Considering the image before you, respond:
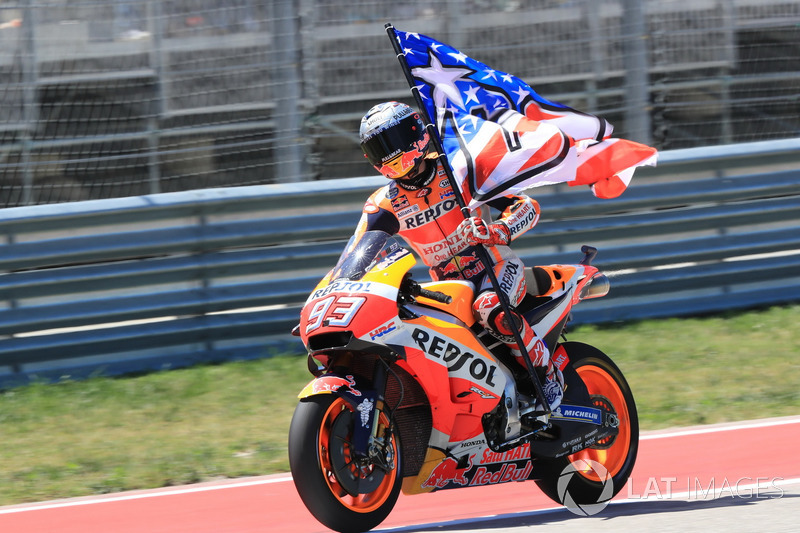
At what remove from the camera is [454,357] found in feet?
17.6

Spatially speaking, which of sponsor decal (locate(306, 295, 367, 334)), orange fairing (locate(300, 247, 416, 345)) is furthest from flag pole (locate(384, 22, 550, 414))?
sponsor decal (locate(306, 295, 367, 334))

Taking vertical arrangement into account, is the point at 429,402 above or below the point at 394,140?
below

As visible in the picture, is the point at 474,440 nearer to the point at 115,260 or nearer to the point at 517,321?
the point at 517,321

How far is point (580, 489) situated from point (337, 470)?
1.59m

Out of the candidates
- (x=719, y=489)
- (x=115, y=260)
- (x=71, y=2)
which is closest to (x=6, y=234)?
(x=115, y=260)

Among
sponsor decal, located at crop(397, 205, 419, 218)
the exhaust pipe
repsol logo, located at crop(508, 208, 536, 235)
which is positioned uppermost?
sponsor decal, located at crop(397, 205, 419, 218)

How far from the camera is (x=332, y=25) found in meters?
9.70

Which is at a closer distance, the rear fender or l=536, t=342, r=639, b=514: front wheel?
the rear fender

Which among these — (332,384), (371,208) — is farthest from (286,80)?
(332,384)

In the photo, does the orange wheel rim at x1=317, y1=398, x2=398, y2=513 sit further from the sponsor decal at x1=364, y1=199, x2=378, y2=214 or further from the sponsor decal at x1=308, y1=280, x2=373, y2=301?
the sponsor decal at x1=364, y1=199, x2=378, y2=214

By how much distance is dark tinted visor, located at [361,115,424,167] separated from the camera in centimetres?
548

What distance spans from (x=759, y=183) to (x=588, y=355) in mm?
5163

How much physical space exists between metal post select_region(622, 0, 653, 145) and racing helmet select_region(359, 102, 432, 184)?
5.23 m

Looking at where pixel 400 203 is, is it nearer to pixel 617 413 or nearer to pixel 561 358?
pixel 561 358
